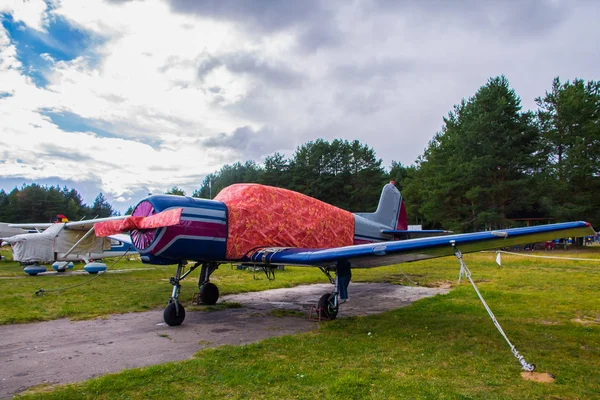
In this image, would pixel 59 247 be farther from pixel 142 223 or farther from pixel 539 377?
pixel 539 377

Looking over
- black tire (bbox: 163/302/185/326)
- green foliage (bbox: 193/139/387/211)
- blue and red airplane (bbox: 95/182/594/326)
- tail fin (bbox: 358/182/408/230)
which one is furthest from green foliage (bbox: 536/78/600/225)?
black tire (bbox: 163/302/185/326)

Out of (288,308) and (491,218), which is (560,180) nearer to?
(491,218)

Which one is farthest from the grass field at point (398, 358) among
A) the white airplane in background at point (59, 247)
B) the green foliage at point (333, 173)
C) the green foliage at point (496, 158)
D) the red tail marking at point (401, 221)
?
the green foliage at point (333, 173)

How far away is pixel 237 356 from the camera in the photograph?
4891 millimetres

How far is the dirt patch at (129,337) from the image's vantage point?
452 cm

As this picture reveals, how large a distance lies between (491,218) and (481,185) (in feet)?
12.3

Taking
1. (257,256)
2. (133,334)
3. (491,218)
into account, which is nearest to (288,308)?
(257,256)

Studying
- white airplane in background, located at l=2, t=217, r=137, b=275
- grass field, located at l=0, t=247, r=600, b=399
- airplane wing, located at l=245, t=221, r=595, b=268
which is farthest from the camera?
white airplane in background, located at l=2, t=217, r=137, b=275

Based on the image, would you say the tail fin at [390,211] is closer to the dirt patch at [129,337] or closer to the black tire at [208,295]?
the dirt patch at [129,337]

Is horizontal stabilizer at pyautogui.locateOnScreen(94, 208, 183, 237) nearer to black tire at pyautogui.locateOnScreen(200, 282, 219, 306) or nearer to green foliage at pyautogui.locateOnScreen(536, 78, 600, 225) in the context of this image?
black tire at pyautogui.locateOnScreen(200, 282, 219, 306)

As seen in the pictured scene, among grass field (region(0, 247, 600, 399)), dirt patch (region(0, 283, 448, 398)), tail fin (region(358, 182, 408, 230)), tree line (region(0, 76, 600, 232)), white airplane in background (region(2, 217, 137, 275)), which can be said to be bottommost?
dirt patch (region(0, 283, 448, 398))

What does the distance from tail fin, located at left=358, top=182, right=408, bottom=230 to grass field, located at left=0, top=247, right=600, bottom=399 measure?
3.94m

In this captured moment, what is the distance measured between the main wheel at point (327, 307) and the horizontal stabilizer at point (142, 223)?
313 centimetres

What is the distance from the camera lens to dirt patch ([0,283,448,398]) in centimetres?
452
